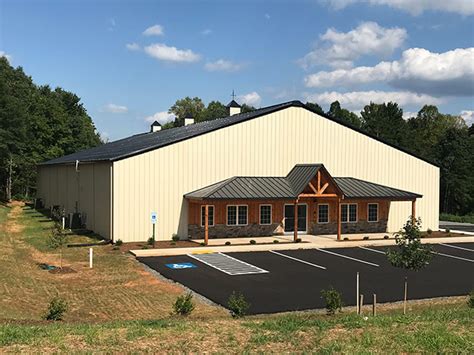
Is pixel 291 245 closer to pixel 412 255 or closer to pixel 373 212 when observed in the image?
pixel 373 212

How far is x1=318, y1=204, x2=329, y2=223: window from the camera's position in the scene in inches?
1198

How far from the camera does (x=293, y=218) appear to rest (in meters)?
29.7

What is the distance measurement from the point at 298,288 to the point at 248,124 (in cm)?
1444

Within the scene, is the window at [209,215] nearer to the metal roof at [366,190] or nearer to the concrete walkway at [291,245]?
the concrete walkway at [291,245]

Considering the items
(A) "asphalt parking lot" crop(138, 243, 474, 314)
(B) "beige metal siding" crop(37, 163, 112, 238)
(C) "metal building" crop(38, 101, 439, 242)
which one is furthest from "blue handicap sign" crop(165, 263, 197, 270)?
(B) "beige metal siding" crop(37, 163, 112, 238)

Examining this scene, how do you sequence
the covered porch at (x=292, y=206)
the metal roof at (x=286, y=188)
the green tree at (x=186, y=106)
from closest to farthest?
1. the metal roof at (x=286, y=188)
2. the covered porch at (x=292, y=206)
3. the green tree at (x=186, y=106)

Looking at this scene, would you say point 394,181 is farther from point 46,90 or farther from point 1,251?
point 46,90

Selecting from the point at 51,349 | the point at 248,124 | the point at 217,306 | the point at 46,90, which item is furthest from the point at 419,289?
the point at 46,90

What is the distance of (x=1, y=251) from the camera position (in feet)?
71.6

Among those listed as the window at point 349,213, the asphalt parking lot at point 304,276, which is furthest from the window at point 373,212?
the asphalt parking lot at point 304,276

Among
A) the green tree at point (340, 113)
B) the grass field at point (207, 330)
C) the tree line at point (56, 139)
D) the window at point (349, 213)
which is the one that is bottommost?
the grass field at point (207, 330)

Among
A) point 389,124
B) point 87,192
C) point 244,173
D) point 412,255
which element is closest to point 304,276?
point 412,255

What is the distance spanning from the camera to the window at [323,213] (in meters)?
30.4

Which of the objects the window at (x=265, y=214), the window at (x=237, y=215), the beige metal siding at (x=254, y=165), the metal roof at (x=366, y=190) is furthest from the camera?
the metal roof at (x=366, y=190)
